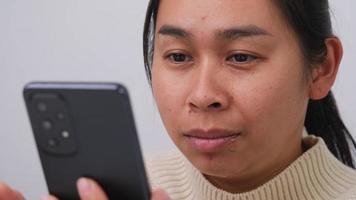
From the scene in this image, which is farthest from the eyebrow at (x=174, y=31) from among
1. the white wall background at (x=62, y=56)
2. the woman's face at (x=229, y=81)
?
the white wall background at (x=62, y=56)

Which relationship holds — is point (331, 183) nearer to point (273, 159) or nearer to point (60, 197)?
point (273, 159)

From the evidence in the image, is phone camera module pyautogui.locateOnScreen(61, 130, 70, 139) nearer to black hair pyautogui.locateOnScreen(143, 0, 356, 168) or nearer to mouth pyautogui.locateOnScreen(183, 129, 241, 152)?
mouth pyautogui.locateOnScreen(183, 129, 241, 152)

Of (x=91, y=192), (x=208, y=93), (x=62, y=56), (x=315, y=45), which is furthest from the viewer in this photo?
(x=62, y=56)

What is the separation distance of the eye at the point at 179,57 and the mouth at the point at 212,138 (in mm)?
101

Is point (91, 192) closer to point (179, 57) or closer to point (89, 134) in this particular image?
point (89, 134)

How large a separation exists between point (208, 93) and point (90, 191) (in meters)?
0.21

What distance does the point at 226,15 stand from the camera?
27.7 inches

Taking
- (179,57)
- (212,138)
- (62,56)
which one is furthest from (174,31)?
(62,56)

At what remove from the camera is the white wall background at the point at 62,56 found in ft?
4.28

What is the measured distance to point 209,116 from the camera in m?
0.69

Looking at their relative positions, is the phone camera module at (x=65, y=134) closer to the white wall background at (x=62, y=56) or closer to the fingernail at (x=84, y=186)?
the fingernail at (x=84, y=186)

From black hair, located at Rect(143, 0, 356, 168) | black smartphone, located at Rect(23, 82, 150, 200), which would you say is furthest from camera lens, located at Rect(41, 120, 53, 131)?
black hair, located at Rect(143, 0, 356, 168)

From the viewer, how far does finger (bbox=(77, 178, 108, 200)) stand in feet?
1.82

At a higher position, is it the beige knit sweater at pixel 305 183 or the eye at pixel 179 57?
the eye at pixel 179 57
